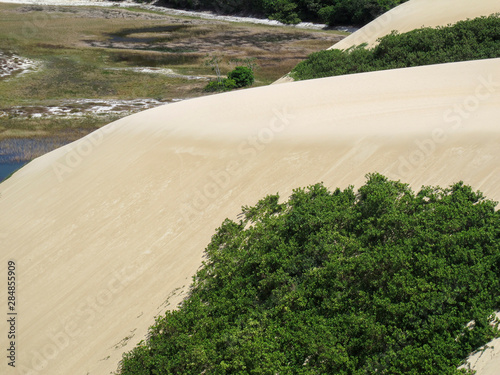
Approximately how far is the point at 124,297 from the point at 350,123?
7.73m

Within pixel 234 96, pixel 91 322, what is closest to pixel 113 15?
pixel 234 96

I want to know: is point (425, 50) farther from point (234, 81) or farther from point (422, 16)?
point (234, 81)

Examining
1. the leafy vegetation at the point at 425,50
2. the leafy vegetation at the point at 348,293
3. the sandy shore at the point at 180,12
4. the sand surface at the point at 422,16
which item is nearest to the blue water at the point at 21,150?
the sand surface at the point at 422,16

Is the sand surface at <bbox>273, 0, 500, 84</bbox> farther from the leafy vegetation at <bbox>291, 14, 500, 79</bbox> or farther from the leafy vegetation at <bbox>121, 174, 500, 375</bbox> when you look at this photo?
the leafy vegetation at <bbox>121, 174, 500, 375</bbox>

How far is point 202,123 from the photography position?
49.2ft

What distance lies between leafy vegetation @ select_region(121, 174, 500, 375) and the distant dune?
0.71m

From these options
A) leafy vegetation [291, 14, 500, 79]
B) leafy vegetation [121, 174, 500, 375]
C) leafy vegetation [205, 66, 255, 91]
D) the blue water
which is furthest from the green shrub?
leafy vegetation [121, 174, 500, 375]

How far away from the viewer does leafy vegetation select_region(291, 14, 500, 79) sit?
72.2 ft

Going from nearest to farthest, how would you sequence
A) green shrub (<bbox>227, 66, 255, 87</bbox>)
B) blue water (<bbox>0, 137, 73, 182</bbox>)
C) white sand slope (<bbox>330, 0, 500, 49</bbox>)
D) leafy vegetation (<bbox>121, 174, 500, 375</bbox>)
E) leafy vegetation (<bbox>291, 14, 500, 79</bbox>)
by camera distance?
leafy vegetation (<bbox>121, 174, 500, 375</bbox>), blue water (<bbox>0, 137, 73, 182</bbox>), leafy vegetation (<bbox>291, 14, 500, 79</bbox>), white sand slope (<bbox>330, 0, 500, 49</bbox>), green shrub (<bbox>227, 66, 255, 87</bbox>)

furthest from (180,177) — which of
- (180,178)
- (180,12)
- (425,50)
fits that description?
→ (180,12)

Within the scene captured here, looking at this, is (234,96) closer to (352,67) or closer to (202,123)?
(202,123)

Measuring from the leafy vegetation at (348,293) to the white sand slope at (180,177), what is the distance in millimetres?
1163

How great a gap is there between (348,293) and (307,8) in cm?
6027

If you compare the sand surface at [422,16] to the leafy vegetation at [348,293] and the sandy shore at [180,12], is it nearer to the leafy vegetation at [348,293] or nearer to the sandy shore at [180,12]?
the leafy vegetation at [348,293]
